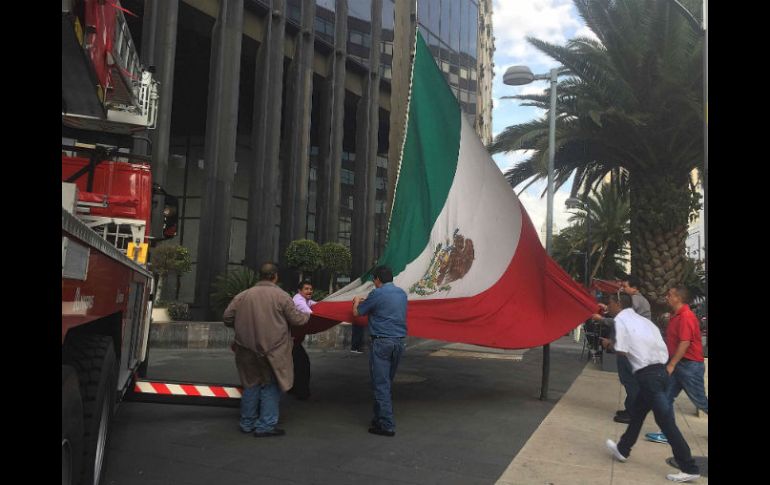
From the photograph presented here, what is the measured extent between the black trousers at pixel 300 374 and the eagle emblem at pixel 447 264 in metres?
1.76

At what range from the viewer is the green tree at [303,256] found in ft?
59.0

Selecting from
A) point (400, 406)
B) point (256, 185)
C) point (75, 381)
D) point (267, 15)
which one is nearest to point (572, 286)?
point (400, 406)

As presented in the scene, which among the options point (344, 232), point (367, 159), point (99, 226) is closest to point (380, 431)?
point (99, 226)

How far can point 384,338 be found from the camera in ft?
21.0

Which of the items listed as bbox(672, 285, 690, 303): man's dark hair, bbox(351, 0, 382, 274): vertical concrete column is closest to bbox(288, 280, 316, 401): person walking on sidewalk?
bbox(672, 285, 690, 303): man's dark hair

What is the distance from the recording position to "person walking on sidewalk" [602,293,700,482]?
5.23 m

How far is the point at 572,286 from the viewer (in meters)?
8.70

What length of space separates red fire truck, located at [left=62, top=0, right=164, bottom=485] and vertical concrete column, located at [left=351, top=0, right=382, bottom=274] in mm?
17861

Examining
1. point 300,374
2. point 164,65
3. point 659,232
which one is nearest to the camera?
point 300,374

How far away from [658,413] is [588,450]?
1086mm

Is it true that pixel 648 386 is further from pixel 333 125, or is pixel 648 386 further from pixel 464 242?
pixel 333 125

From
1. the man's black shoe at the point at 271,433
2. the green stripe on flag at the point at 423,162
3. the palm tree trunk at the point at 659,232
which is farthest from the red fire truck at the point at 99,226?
the palm tree trunk at the point at 659,232

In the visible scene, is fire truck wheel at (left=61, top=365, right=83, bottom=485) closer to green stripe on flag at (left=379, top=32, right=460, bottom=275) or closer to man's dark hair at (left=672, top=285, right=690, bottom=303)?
green stripe on flag at (left=379, top=32, right=460, bottom=275)
